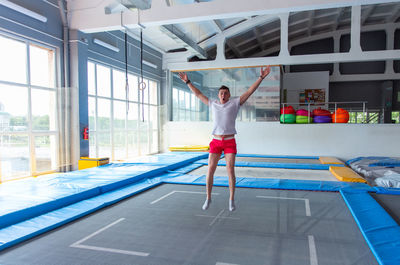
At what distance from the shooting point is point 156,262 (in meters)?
1.98

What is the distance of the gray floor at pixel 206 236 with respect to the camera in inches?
80.2

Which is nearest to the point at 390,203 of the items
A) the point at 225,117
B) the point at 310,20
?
the point at 225,117

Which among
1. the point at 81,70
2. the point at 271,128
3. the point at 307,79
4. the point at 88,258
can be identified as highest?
the point at 307,79

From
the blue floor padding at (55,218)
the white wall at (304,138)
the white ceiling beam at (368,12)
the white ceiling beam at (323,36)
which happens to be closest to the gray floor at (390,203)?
the blue floor padding at (55,218)

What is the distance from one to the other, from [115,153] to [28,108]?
289cm

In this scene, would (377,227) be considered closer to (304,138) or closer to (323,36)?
(304,138)

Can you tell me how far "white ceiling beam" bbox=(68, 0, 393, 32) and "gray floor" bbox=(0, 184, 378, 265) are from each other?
3393 mm

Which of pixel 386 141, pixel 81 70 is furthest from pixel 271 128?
pixel 81 70

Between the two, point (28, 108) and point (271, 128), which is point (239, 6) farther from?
point (271, 128)

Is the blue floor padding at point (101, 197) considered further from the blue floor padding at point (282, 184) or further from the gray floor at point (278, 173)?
the gray floor at point (278, 173)

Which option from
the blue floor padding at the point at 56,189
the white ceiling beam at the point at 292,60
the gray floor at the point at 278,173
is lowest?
the gray floor at the point at 278,173

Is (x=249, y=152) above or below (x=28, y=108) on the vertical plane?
below

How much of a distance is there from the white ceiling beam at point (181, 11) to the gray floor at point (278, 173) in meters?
3.03

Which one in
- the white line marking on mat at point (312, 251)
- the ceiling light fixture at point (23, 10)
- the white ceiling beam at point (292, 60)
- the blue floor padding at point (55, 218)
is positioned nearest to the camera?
the white line marking on mat at point (312, 251)
